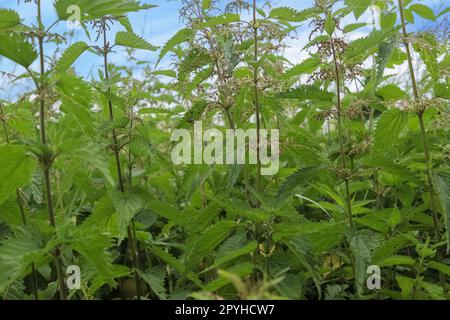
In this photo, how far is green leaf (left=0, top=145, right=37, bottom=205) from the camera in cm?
173

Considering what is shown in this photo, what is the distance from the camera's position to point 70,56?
2127 mm

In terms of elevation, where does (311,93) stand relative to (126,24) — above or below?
below

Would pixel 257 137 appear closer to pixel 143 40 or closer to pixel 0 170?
pixel 143 40

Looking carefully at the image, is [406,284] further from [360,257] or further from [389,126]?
[389,126]

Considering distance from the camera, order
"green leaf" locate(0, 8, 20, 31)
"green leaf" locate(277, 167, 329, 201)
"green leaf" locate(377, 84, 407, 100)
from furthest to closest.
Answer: "green leaf" locate(377, 84, 407, 100) < "green leaf" locate(277, 167, 329, 201) < "green leaf" locate(0, 8, 20, 31)

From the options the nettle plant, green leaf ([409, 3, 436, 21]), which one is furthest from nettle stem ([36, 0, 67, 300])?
green leaf ([409, 3, 436, 21])

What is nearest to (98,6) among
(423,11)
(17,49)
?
(17,49)

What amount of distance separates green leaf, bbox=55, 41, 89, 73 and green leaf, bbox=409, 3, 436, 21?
1396mm

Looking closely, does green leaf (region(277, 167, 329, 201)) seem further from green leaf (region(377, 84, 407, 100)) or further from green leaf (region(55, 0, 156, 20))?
green leaf (region(377, 84, 407, 100))

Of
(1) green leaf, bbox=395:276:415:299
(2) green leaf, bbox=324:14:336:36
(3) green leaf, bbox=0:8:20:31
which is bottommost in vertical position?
(1) green leaf, bbox=395:276:415:299

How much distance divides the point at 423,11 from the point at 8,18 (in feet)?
5.54

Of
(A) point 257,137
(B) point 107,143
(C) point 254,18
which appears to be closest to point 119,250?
(B) point 107,143

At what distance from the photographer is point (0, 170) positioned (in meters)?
1.77
